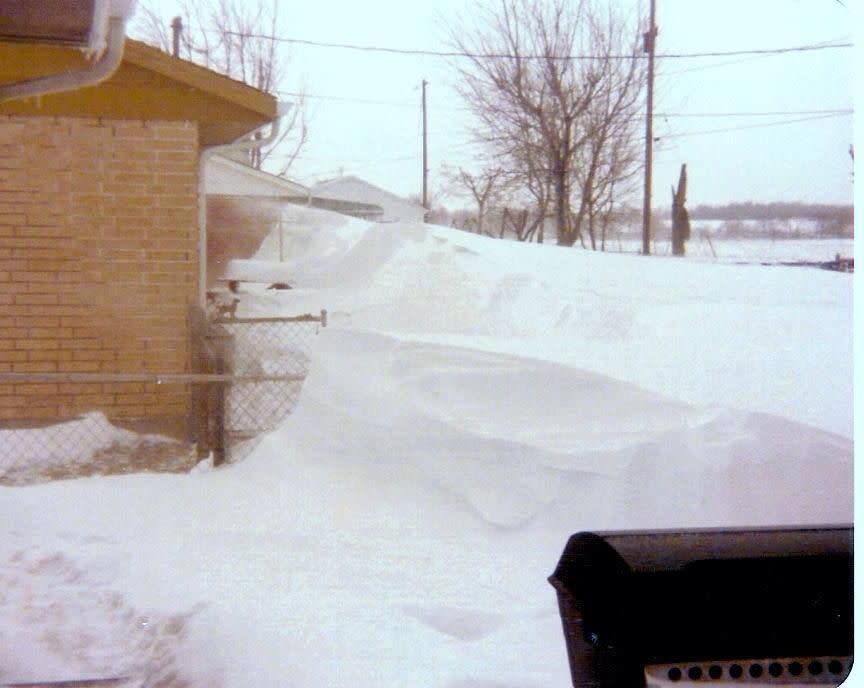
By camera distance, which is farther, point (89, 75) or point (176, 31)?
point (176, 31)

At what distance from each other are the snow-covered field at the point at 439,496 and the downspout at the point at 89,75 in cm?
132

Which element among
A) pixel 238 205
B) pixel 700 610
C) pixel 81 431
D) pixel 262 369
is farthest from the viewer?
pixel 238 205

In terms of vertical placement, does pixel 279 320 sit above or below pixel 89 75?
below

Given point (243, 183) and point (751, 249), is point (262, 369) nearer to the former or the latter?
point (243, 183)

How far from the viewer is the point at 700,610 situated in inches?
58.6

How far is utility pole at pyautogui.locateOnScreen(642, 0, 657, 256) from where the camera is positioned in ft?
12.1

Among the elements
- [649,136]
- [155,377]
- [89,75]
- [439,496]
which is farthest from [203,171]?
[439,496]

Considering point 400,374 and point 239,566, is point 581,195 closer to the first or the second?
point 400,374

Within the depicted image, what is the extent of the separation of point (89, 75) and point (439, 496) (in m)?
1.65

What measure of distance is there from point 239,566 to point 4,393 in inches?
78.3

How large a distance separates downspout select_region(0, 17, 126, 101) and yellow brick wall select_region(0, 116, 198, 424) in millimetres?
1186

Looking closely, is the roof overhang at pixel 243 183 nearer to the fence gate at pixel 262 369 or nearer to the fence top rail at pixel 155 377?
the fence gate at pixel 262 369

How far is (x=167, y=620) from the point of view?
9.30ft

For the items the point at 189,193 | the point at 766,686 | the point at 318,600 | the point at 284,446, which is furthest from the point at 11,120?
the point at 766,686
